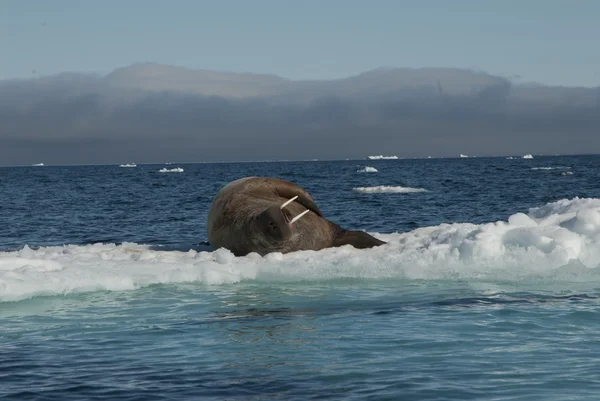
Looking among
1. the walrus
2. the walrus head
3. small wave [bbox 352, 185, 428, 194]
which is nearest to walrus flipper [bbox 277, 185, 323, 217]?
the walrus

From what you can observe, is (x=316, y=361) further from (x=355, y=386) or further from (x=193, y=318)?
(x=193, y=318)

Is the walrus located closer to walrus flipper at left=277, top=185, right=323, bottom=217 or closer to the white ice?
walrus flipper at left=277, top=185, right=323, bottom=217

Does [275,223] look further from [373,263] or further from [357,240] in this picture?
[373,263]

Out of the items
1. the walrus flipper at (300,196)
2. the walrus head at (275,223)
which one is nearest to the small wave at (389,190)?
the walrus flipper at (300,196)

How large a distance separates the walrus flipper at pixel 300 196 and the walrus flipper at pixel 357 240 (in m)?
0.81

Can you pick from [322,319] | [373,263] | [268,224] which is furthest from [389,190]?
[322,319]

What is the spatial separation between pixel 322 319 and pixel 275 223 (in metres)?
4.49

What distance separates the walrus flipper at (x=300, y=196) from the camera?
15.9m

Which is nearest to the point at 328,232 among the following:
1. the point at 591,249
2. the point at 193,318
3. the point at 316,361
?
the point at 591,249

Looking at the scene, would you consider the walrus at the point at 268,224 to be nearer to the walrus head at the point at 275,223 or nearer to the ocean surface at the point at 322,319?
the walrus head at the point at 275,223

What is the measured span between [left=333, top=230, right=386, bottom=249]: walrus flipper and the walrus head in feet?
3.74

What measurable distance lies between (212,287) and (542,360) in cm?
573

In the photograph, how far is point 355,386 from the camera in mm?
7055

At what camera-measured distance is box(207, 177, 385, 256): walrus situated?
46.8 feet
